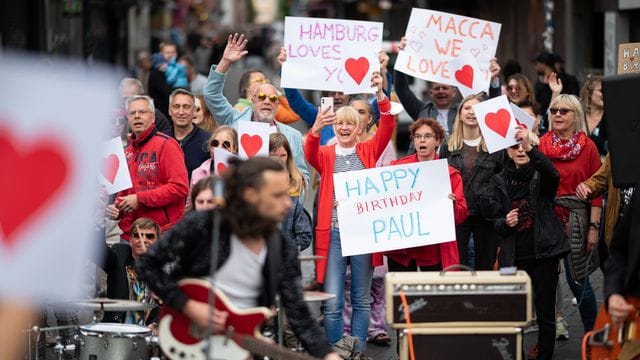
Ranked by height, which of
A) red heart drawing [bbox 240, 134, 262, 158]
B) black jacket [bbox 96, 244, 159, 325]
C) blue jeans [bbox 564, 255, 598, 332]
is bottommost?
blue jeans [bbox 564, 255, 598, 332]

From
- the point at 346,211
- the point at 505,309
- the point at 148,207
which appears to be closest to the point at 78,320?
the point at 148,207

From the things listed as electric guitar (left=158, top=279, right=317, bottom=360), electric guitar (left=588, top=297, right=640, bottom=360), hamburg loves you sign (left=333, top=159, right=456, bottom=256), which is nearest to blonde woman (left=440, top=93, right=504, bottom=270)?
hamburg loves you sign (left=333, top=159, right=456, bottom=256)

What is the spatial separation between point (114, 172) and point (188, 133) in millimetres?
1159

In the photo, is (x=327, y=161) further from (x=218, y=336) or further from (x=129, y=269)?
(x=218, y=336)

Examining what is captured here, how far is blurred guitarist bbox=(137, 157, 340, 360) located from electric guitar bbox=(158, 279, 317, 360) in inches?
1.7

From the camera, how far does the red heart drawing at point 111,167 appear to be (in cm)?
947

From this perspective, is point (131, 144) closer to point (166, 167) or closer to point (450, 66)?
point (166, 167)

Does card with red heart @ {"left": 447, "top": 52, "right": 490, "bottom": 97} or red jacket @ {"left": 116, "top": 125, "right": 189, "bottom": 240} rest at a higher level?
card with red heart @ {"left": 447, "top": 52, "right": 490, "bottom": 97}

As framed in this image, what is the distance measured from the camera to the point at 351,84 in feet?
35.8

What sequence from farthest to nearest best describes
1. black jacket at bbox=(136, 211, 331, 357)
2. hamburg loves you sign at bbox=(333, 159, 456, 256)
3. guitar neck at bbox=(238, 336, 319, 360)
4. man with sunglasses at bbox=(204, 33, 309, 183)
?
man with sunglasses at bbox=(204, 33, 309, 183) < hamburg loves you sign at bbox=(333, 159, 456, 256) < black jacket at bbox=(136, 211, 331, 357) < guitar neck at bbox=(238, 336, 319, 360)

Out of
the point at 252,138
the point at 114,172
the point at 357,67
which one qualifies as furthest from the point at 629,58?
the point at 114,172

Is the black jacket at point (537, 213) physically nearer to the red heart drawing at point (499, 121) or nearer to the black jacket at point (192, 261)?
the red heart drawing at point (499, 121)

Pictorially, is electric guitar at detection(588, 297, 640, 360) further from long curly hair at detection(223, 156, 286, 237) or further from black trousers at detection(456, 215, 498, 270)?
black trousers at detection(456, 215, 498, 270)

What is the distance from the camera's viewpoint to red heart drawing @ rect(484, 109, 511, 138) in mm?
8719
